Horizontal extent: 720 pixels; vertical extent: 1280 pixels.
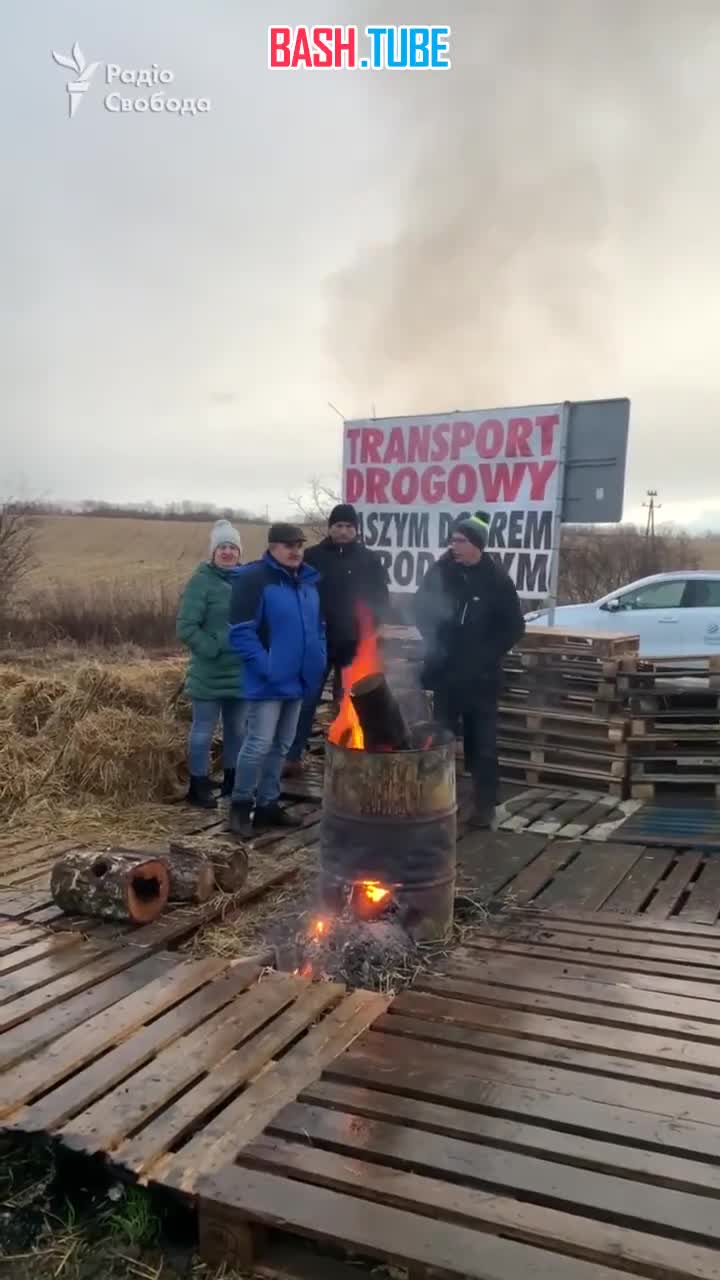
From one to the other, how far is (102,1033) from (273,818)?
280cm

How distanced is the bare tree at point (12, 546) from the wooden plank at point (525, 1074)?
15763 mm

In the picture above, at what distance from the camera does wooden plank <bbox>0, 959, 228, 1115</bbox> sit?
2.99 m

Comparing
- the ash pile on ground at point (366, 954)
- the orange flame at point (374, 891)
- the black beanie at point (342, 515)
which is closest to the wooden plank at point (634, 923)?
the ash pile on ground at point (366, 954)

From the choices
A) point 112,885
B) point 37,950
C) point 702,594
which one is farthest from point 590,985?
point 702,594

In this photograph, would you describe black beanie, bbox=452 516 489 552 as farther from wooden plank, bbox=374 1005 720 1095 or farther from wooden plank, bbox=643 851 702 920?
wooden plank, bbox=374 1005 720 1095

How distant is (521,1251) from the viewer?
2203mm

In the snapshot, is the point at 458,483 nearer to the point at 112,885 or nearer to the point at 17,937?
the point at 112,885

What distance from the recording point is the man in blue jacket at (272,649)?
18.7 feet

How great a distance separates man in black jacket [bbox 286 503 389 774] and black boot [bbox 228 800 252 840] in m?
1.23

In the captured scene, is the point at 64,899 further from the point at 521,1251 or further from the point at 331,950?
the point at 521,1251

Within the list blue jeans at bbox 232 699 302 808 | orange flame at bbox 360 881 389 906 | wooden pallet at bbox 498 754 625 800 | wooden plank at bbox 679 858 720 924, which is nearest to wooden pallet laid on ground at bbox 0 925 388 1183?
orange flame at bbox 360 881 389 906

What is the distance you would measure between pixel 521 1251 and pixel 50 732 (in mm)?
5701

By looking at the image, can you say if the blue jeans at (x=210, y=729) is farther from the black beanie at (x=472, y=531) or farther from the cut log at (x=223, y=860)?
the black beanie at (x=472, y=531)

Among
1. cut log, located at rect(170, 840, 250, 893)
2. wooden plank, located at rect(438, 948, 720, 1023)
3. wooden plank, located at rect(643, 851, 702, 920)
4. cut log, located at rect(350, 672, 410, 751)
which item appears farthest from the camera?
cut log, located at rect(170, 840, 250, 893)
